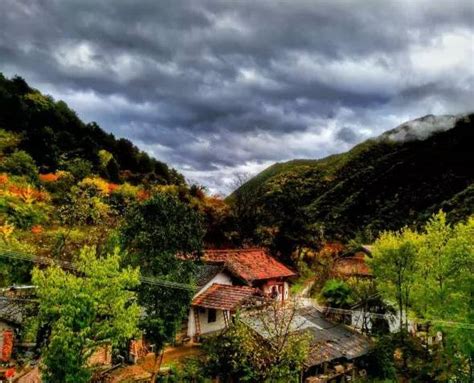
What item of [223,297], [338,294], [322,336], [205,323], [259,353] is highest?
[223,297]

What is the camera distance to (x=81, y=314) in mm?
17703

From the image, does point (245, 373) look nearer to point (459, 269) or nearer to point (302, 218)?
point (459, 269)

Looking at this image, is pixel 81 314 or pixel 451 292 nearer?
pixel 81 314

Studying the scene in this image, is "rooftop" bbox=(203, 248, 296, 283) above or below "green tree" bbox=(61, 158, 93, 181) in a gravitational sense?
below

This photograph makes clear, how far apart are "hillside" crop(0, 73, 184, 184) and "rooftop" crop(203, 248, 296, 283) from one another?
27033 mm

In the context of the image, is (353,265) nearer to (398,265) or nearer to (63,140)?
(398,265)

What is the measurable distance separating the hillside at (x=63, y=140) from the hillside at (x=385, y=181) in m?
15.9

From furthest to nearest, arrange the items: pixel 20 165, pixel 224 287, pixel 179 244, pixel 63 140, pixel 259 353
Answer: pixel 63 140 < pixel 20 165 < pixel 224 287 < pixel 179 244 < pixel 259 353

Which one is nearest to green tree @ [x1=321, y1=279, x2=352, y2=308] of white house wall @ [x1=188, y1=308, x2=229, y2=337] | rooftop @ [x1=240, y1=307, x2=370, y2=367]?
rooftop @ [x1=240, y1=307, x2=370, y2=367]

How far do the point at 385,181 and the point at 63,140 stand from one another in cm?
5422

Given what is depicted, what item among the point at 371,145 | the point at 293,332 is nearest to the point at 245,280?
the point at 293,332

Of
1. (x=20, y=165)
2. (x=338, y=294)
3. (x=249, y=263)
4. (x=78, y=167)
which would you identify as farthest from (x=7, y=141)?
(x=338, y=294)

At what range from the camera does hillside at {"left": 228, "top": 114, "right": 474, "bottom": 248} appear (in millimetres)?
73125

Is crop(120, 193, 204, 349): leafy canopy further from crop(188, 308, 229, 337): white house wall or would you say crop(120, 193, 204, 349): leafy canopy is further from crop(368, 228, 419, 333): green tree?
crop(368, 228, 419, 333): green tree
